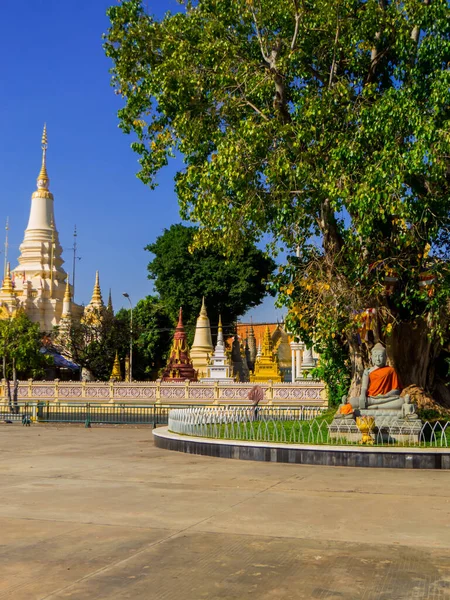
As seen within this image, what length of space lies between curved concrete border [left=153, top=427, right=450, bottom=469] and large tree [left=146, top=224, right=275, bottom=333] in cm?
4076

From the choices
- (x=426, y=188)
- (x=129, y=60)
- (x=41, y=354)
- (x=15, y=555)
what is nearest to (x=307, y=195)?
(x=426, y=188)

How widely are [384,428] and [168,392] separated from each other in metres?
22.6

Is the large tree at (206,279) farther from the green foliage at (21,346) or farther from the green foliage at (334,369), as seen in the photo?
the green foliage at (334,369)

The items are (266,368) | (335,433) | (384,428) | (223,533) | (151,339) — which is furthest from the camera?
(151,339)

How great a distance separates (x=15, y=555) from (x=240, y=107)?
1274cm

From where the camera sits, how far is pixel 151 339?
59.0 m

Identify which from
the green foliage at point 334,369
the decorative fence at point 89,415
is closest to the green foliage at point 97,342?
the decorative fence at point 89,415

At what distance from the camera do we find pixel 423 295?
1580 centimetres

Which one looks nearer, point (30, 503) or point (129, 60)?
point (30, 503)

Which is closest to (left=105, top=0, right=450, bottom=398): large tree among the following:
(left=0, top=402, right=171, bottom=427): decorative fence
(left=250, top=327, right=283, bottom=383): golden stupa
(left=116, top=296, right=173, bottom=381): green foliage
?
Answer: (left=0, top=402, right=171, bottom=427): decorative fence

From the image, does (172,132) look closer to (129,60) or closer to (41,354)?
(129,60)

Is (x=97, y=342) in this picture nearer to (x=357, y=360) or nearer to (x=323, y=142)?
(x=357, y=360)

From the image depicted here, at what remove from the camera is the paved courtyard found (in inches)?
229

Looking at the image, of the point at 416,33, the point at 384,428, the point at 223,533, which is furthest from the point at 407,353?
the point at 223,533
